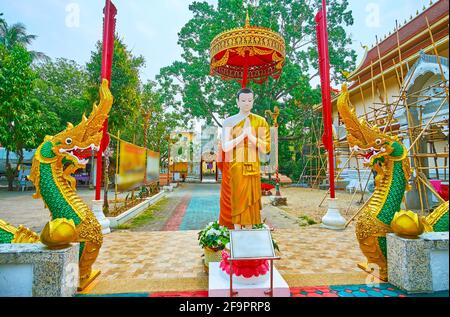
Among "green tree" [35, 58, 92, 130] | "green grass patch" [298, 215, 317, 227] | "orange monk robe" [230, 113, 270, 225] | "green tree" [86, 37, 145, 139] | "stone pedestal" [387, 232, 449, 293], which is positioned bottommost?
"green grass patch" [298, 215, 317, 227]

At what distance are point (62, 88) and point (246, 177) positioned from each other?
21437mm

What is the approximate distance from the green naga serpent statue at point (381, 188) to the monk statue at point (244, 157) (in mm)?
1210

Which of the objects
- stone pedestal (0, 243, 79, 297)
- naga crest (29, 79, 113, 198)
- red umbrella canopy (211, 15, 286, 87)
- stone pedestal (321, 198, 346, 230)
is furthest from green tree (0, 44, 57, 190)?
stone pedestal (321, 198, 346, 230)

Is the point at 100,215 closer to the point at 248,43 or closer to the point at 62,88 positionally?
the point at 248,43

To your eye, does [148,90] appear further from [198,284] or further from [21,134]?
[198,284]

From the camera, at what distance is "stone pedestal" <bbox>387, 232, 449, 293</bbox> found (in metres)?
2.61

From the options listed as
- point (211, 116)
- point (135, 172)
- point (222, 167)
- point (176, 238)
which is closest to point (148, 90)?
point (211, 116)

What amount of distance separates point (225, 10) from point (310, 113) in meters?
8.90

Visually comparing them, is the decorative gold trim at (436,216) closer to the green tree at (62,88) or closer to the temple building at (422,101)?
the temple building at (422,101)

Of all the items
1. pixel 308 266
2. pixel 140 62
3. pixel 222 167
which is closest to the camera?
pixel 222 167

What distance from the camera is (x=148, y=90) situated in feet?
57.4

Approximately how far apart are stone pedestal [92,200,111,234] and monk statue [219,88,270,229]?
364cm

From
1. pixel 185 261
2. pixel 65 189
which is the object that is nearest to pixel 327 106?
pixel 185 261

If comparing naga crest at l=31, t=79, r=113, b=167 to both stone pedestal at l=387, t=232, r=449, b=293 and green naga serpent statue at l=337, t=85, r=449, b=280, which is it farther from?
stone pedestal at l=387, t=232, r=449, b=293
